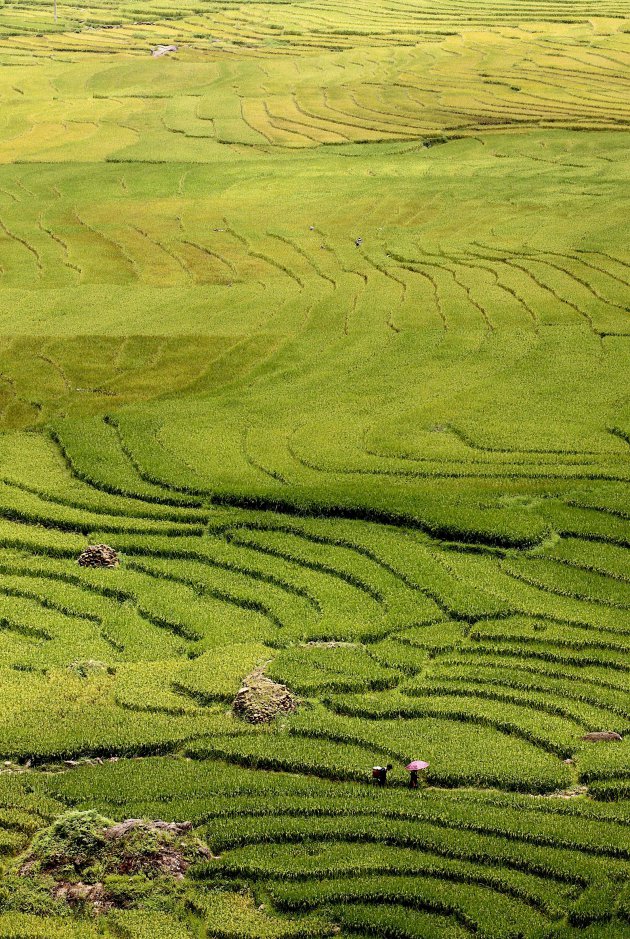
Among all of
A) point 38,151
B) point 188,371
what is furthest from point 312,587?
point 38,151

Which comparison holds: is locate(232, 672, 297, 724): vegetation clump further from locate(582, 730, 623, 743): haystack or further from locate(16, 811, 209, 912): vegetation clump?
locate(582, 730, 623, 743): haystack

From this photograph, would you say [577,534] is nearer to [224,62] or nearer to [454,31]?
[224,62]

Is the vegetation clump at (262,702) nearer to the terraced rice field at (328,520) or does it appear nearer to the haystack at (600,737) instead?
the terraced rice field at (328,520)

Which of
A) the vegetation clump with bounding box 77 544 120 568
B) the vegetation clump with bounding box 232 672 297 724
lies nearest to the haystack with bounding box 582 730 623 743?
the vegetation clump with bounding box 232 672 297 724

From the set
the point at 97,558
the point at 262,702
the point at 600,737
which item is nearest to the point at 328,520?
the point at 97,558

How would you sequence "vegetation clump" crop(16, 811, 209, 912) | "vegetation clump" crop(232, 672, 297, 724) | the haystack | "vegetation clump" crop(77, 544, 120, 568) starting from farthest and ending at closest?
"vegetation clump" crop(77, 544, 120, 568)
"vegetation clump" crop(232, 672, 297, 724)
the haystack
"vegetation clump" crop(16, 811, 209, 912)

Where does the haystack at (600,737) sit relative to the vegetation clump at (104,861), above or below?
below

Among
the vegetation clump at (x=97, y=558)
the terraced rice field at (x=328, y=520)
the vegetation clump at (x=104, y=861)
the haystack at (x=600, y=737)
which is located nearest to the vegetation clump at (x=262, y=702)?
the terraced rice field at (x=328, y=520)

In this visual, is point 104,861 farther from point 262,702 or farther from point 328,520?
point 328,520
